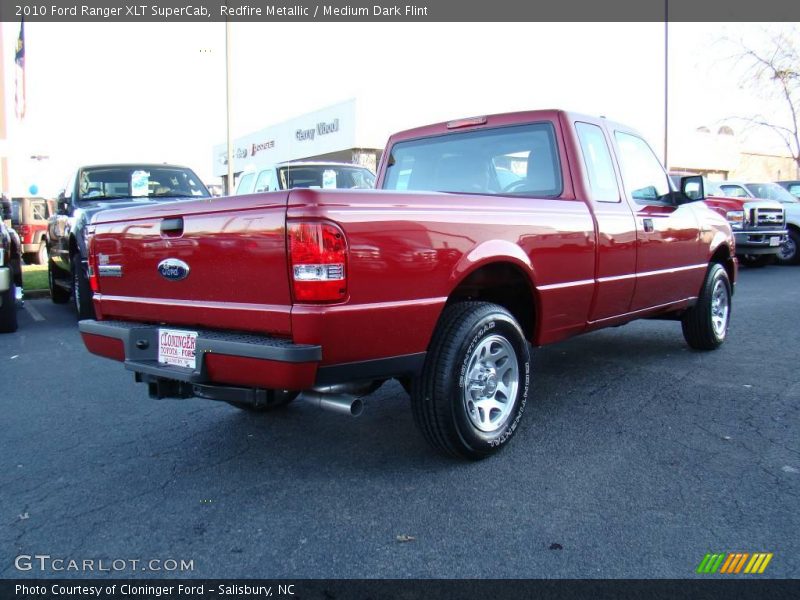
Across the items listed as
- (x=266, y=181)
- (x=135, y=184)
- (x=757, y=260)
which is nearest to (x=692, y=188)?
(x=135, y=184)

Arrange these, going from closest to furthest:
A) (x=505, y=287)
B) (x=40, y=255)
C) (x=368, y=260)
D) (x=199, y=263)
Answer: (x=368, y=260)
(x=199, y=263)
(x=505, y=287)
(x=40, y=255)

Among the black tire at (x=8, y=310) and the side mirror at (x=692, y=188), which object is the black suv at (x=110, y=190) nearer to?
the black tire at (x=8, y=310)

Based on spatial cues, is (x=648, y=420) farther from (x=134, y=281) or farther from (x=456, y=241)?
(x=134, y=281)

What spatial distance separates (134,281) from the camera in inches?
145

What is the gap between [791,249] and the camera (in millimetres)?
15477

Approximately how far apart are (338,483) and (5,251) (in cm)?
614

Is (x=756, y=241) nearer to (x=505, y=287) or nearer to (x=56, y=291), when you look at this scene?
(x=505, y=287)

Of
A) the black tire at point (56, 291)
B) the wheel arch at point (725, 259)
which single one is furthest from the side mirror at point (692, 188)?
the black tire at point (56, 291)

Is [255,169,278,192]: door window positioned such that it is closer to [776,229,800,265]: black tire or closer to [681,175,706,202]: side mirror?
[681,175,706,202]: side mirror

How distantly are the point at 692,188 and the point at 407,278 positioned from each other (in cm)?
344

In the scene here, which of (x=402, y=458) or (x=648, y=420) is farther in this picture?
(x=648, y=420)

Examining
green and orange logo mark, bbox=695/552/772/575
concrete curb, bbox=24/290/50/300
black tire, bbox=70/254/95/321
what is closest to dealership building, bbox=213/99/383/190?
concrete curb, bbox=24/290/50/300

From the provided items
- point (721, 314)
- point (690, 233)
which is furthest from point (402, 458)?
point (721, 314)

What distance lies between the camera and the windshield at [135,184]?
28.9 feet
